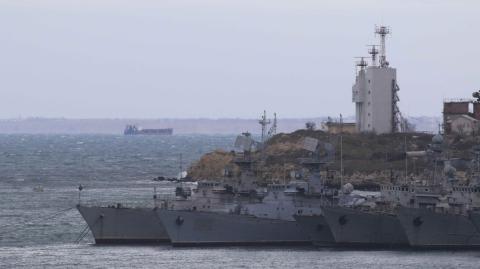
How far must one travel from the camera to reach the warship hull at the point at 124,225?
79.3 metres

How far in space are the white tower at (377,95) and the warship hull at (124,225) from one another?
6735cm

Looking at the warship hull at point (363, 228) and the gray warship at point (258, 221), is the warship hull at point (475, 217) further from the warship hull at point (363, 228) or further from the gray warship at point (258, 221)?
the gray warship at point (258, 221)

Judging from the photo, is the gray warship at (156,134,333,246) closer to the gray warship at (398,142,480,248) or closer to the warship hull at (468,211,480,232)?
the gray warship at (398,142,480,248)

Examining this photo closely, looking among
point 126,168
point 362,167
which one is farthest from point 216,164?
point 126,168

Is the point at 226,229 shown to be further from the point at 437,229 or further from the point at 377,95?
the point at 377,95

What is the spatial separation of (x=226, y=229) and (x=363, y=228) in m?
7.77

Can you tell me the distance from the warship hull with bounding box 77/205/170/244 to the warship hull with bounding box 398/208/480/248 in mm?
15211

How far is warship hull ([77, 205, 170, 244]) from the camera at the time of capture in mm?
79312

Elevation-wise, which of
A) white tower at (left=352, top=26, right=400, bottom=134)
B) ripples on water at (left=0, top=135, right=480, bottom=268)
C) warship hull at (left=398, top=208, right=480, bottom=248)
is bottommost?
ripples on water at (left=0, top=135, right=480, bottom=268)

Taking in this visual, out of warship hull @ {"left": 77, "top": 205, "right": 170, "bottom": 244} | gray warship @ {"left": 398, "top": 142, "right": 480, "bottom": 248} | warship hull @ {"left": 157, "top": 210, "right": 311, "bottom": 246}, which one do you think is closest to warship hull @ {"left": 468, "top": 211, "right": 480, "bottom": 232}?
gray warship @ {"left": 398, "top": 142, "right": 480, "bottom": 248}

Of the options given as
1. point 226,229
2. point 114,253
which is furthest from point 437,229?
point 114,253

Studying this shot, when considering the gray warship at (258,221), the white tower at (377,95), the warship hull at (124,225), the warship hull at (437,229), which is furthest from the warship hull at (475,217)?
the white tower at (377,95)

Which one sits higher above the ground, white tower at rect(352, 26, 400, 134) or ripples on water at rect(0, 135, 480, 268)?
white tower at rect(352, 26, 400, 134)

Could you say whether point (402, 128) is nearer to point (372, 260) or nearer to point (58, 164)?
point (58, 164)
